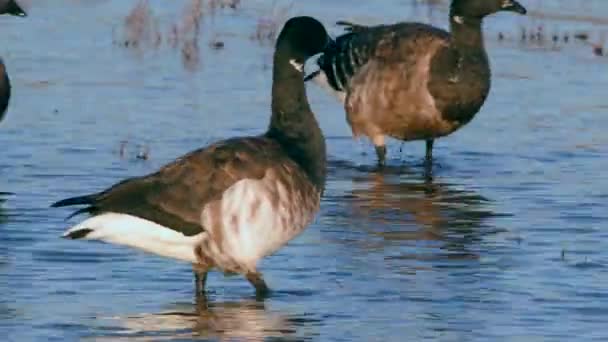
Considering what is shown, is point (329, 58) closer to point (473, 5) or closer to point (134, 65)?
point (473, 5)

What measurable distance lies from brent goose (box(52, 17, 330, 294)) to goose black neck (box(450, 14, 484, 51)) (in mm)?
5690

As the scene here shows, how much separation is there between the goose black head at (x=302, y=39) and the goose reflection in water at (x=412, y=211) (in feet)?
5.18

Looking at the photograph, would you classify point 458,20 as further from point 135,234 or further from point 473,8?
point 135,234

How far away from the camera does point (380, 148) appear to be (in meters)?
16.8

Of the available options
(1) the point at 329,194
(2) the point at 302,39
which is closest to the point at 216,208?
(2) the point at 302,39

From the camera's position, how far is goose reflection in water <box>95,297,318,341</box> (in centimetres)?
1052

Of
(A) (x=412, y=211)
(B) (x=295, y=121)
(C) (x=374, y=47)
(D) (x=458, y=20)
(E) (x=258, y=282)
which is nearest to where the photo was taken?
(E) (x=258, y=282)

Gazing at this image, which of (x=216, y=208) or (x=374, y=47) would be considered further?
(x=374, y=47)

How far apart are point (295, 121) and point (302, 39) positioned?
0.58 meters

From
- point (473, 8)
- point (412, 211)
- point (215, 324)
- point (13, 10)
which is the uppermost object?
point (473, 8)

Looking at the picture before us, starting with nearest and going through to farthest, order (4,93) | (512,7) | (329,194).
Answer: (329,194)
(4,93)
(512,7)

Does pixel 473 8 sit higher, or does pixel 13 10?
pixel 473 8

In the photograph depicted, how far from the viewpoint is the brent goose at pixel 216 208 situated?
10852mm

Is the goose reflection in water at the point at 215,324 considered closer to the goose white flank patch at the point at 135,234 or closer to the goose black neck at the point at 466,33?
the goose white flank patch at the point at 135,234
